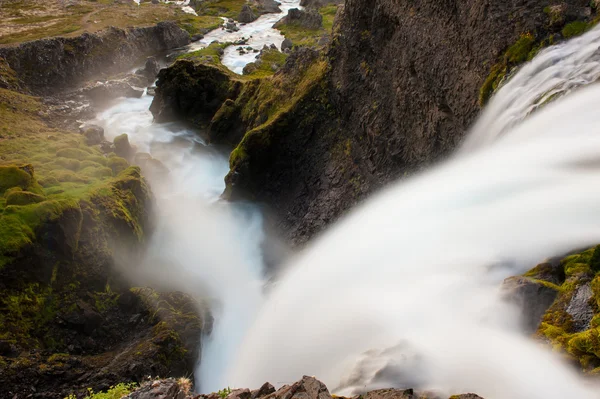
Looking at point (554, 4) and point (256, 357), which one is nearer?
point (554, 4)

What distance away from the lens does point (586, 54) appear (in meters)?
10.3

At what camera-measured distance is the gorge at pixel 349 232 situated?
7.26m

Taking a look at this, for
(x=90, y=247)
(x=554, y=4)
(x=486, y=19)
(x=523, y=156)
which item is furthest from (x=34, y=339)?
(x=554, y=4)

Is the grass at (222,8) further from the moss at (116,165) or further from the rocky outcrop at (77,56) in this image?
the moss at (116,165)

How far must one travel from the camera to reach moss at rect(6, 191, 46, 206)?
1487cm

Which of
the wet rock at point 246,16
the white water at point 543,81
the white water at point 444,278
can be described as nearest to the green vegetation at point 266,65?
the white water at point 444,278

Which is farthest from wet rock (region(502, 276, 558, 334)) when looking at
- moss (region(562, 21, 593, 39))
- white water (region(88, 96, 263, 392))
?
white water (region(88, 96, 263, 392))

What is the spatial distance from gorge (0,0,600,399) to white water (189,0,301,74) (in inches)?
938

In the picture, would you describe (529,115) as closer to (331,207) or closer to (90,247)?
(331,207)

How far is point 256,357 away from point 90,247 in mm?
7820

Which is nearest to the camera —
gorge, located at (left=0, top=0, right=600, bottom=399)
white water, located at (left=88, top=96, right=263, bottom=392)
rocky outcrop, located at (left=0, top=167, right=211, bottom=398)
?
gorge, located at (left=0, top=0, right=600, bottom=399)

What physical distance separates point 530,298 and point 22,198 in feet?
54.9

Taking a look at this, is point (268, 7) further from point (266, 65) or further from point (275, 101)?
point (275, 101)

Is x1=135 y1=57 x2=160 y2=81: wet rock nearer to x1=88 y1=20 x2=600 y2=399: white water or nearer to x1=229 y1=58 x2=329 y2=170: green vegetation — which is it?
x1=229 y1=58 x2=329 y2=170: green vegetation
